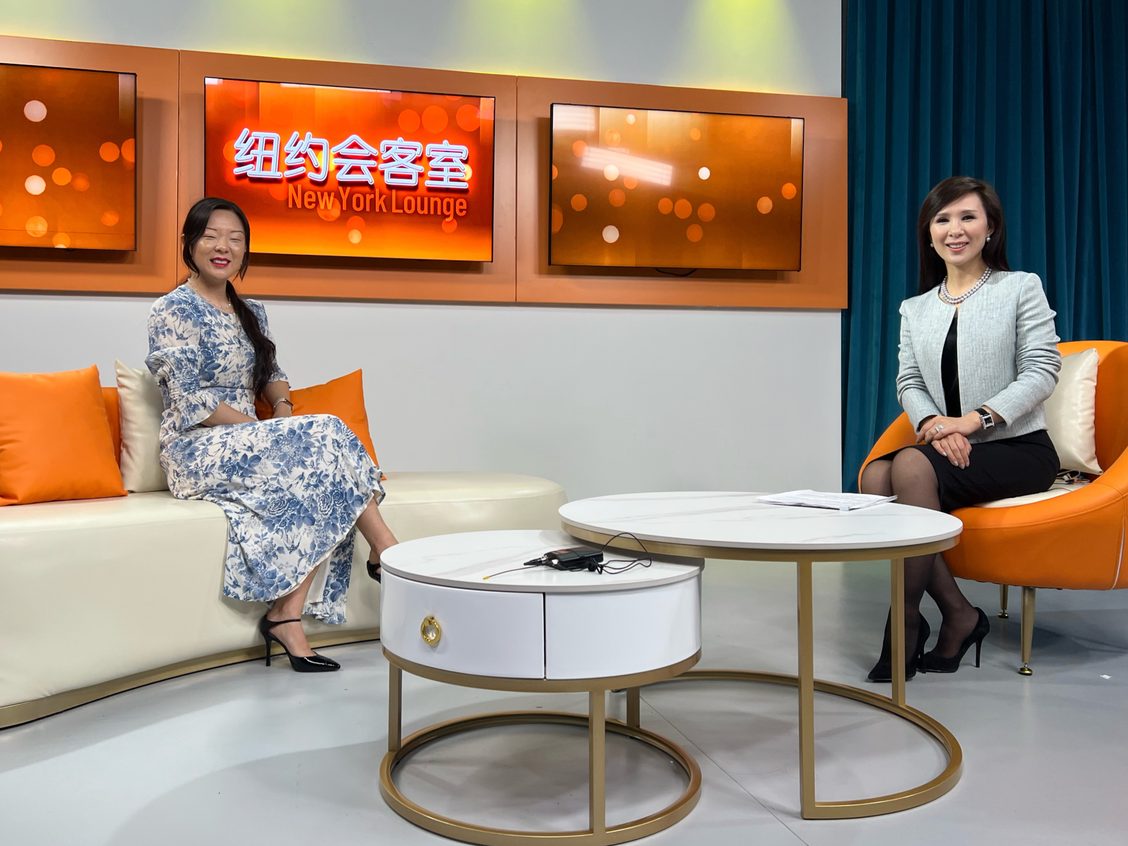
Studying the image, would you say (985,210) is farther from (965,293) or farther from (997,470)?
(997,470)

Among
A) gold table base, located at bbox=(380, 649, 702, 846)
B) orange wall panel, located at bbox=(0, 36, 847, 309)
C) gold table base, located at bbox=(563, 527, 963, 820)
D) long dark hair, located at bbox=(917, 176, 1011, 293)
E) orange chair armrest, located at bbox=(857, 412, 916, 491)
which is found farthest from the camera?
orange wall panel, located at bbox=(0, 36, 847, 309)

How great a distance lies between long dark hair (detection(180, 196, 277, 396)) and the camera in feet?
9.46

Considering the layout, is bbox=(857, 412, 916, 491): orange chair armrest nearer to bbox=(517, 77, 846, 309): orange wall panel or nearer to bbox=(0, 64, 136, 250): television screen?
bbox=(517, 77, 846, 309): orange wall panel

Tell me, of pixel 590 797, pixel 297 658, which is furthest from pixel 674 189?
pixel 590 797

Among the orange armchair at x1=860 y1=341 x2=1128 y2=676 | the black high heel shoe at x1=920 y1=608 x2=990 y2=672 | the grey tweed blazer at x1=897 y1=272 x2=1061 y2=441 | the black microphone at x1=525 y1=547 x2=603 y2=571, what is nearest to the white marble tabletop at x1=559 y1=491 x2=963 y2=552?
the black microphone at x1=525 y1=547 x2=603 y2=571

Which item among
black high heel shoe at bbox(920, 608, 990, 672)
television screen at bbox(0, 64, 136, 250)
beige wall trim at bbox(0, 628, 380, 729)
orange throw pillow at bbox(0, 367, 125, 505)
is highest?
television screen at bbox(0, 64, 136, 250)

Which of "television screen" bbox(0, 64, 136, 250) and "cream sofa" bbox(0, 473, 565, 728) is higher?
"television screen" bbox(0, 64, 136, 250)

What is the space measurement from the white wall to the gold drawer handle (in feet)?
8.27

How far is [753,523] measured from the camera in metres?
1.94

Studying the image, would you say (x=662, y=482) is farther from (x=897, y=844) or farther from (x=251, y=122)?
(x=897, y=844)

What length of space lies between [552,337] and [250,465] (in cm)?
185

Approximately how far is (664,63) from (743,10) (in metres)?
0.46

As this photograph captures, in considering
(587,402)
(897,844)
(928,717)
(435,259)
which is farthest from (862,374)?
(897,844)

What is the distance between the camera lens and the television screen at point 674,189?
4168 mm
